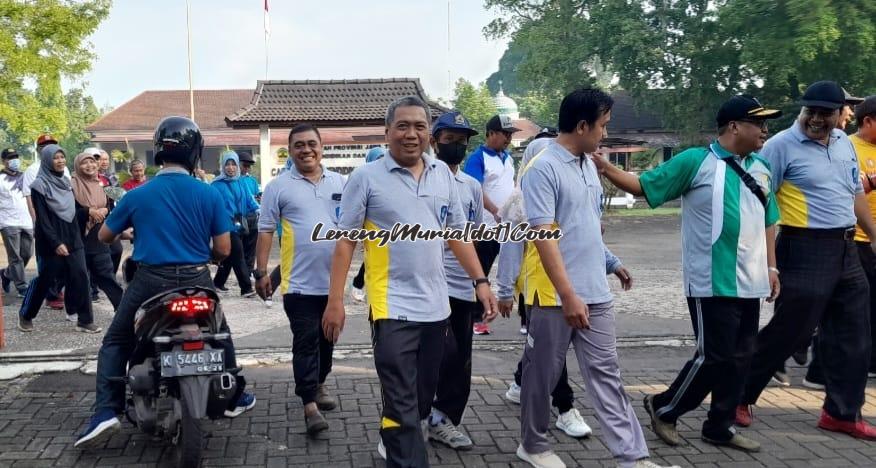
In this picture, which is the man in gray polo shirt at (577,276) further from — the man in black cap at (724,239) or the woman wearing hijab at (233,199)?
the woman wearing hijab at (233,199)

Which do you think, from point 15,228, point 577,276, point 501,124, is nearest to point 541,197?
point 577,276

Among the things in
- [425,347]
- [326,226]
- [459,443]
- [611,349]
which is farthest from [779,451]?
[326,226]

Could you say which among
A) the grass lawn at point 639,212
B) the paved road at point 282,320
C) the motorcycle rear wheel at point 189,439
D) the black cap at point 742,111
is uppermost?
the black cap at point 742,111

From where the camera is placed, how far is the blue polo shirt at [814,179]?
462cm

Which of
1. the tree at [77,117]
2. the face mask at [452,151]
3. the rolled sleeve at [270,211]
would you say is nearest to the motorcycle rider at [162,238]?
the rolled sleeve at [270,211]

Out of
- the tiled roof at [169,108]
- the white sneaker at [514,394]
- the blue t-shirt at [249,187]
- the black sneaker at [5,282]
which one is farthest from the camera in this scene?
the tiled roof at [169,108]

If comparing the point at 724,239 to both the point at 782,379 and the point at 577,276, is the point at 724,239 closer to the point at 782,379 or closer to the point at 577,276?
the point at 577,276

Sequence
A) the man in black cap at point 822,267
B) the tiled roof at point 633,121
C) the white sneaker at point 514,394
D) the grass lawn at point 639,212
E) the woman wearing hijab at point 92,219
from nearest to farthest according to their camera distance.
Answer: the man in black cap at point 822,267 → the white sneaker at point 514,394 → the woman wearing hijab at point 92,219 → the grass lawn at point 639,212 → the tiled roof at point 633,121

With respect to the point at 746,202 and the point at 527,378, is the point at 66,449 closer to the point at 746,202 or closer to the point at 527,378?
the point at 527,378

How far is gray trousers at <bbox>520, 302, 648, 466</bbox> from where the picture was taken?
375cm

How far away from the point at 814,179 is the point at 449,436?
2.66m

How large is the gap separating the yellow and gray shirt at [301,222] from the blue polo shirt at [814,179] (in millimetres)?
2743

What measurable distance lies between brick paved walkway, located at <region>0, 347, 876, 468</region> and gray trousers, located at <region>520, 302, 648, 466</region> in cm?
40

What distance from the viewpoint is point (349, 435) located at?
4527mm
